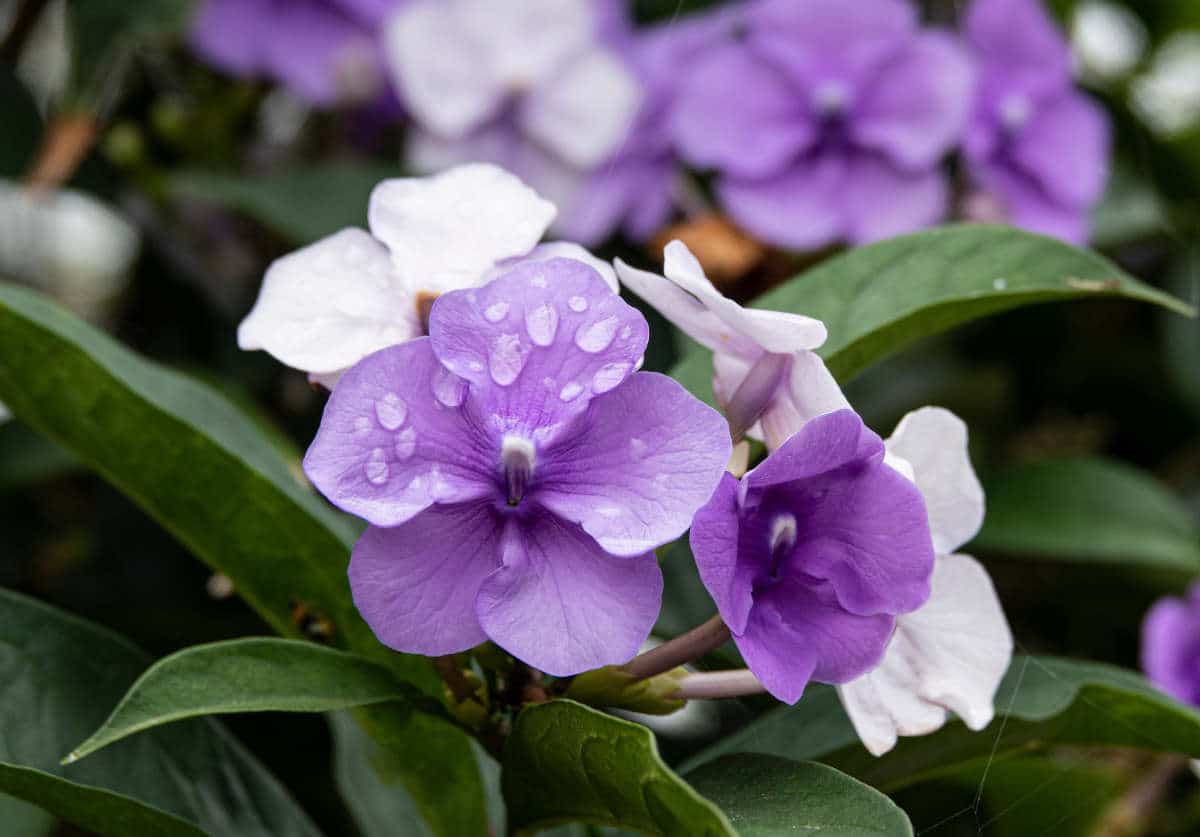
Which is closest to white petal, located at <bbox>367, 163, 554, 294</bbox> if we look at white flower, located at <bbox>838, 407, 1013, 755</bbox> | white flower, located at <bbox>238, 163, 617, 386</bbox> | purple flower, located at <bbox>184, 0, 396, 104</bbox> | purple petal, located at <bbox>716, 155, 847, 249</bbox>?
white flower, located at <bbox>238, 163, 617, 386</bbox>

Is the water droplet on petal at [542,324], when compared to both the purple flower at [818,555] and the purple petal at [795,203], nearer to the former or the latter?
the purple flower at [818,555]

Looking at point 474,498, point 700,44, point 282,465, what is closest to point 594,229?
point 700,44

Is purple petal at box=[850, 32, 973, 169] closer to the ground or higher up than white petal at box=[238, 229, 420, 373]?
closer to the ground

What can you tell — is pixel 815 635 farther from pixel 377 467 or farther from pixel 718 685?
pixel 377 467

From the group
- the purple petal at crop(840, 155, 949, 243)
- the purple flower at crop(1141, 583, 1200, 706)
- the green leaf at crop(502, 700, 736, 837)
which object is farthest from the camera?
the purple petal at crop(840, 155, 949, 243)

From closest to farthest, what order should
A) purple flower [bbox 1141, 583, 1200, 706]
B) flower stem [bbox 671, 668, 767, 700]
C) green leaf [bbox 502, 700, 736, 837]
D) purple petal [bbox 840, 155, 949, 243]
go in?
green leaf [bbox 502, 700, 736, 837]
flower stem [bbox 671, 668, 767, 700]
purple flower [bbox 1141, 583, 1200, 706]
purple petal [bbox 840, 155, 949, 243]

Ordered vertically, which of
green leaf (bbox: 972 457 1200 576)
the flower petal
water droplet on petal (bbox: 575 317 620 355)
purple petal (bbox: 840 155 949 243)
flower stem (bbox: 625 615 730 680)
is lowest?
green leaf (bbox: 972 457 1200 576)

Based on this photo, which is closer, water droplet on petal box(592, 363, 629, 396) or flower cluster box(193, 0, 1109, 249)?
water droplet on petal box(592, 363, 629, 396)

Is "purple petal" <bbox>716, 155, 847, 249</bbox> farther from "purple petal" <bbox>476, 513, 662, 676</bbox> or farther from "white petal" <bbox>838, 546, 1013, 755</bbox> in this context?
"purple petal" <bbox>476, 513, 662, 676</bbox>
